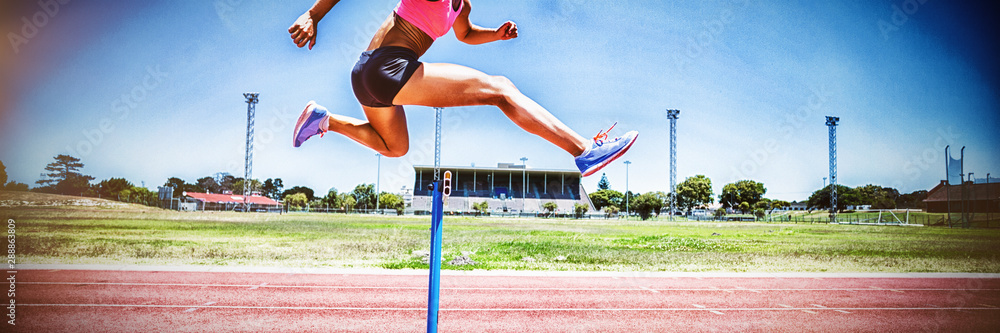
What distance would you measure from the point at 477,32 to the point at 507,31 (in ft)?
0.53

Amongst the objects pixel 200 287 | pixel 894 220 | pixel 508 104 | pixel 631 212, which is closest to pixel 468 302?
pixel 200 287

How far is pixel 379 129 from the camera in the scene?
225cm

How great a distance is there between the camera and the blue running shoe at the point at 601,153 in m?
1.99

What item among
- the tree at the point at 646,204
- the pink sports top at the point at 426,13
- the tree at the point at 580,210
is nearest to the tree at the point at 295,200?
the tree at the point at 580,210

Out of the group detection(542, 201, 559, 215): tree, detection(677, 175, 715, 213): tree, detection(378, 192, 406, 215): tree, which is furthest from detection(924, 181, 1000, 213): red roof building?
detection(378, 192, 406, 215): tree

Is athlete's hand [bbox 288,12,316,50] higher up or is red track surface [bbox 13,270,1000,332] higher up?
athlete's hand [bbox 288,12,316,50]

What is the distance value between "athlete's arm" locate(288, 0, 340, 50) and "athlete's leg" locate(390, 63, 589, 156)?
389 millimetres

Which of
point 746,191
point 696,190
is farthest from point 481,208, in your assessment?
point 746,191

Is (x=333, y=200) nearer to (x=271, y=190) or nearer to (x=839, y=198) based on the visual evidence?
(x=271, y=190)

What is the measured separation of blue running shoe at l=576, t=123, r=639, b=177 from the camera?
1994 millimetres

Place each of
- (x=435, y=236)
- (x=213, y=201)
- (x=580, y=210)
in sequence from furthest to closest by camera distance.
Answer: (x=580, y=210) → (x=213, y=201) → (x=435, y=236)

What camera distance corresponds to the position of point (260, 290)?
1000cm

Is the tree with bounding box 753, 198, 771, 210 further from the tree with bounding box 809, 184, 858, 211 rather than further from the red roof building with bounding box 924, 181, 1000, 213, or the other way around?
the red roof building with bounding box 924, 181, 1000, 213

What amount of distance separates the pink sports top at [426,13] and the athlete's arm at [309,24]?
0.30 meters
